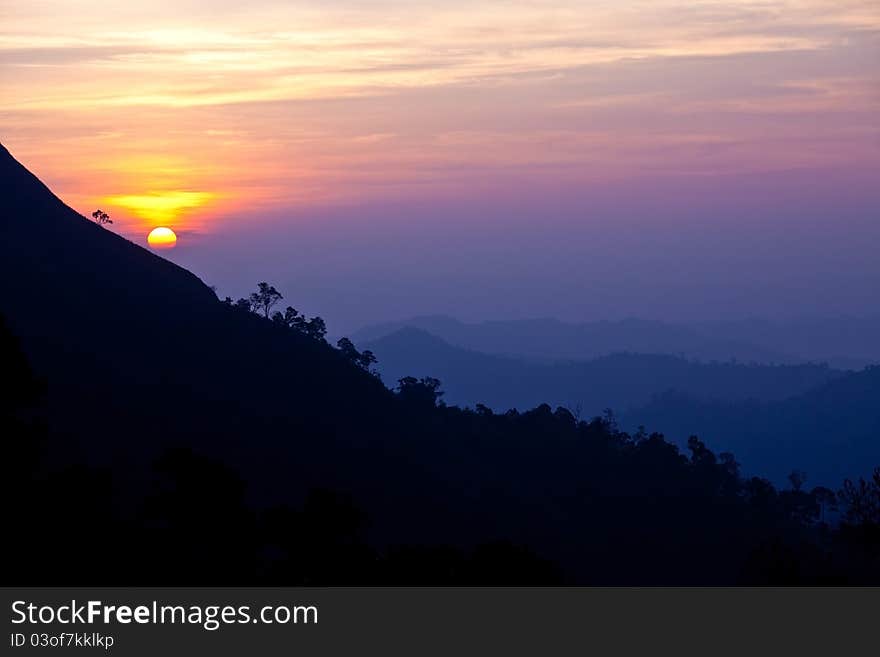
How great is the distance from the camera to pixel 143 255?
520ft

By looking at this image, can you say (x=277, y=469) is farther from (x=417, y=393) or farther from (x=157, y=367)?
(x=417, y=393)

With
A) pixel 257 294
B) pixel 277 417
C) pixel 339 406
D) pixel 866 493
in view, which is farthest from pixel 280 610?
pixel 257 294

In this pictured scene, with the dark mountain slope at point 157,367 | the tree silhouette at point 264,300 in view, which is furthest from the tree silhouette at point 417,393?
the tree silhouette at point 264,300

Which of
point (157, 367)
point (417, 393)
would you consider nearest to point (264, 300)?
point (417, 393)

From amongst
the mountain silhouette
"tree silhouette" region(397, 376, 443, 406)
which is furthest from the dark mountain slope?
"tree silhouette" region(397, 376, 443, 406)

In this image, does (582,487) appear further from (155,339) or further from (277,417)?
(155,339)

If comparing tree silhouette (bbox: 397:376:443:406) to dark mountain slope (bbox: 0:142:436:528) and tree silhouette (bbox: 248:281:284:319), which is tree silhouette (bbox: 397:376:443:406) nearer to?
dark mountain slope (bbox: 0:142:436:528)

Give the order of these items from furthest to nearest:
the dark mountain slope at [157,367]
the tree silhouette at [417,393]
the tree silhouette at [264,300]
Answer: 1. the tree silhouette at [264,300]
2. the tree silhouette at [417,393]
3. the dark mountain slope at [157,367]

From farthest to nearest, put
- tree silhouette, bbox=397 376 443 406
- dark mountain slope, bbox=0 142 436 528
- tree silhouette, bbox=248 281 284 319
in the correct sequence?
tree silhouette, bbox=248 281 284 319 < tree silhouette, bbox=397 376 443 406 < dark mountain slope, bbox=0 142 436 528

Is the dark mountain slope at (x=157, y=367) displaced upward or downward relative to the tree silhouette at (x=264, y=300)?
downward

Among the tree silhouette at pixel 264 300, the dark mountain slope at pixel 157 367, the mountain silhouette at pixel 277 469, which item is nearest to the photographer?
the mountain silhouette at pixel 277 469

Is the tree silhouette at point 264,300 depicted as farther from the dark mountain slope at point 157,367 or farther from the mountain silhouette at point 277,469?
the dark mountain slope at point 157,367

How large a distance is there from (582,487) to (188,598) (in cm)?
12021

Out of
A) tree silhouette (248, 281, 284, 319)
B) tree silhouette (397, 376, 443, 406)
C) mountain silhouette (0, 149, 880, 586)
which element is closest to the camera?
mountain silhouette (0, 149, 880, 586)
